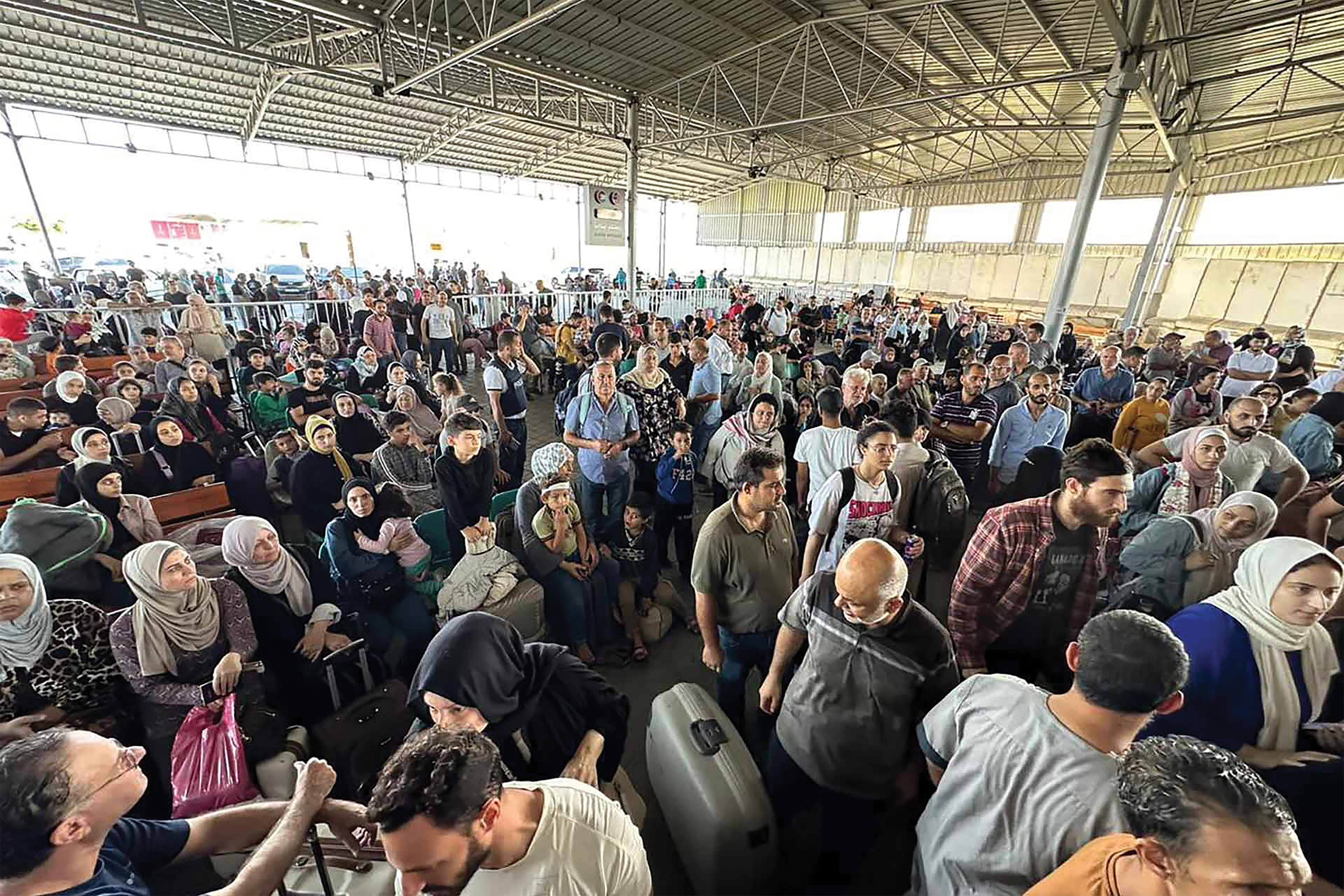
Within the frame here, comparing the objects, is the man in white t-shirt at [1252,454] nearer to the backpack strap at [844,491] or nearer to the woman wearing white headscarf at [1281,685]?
the woman wearing white headscarf at [1281,685]

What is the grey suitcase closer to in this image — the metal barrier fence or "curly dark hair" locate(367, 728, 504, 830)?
"curly dark hair" locate(367, 728, 504, 830)

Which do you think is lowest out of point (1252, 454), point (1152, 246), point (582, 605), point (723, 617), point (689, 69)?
point (582, 605)

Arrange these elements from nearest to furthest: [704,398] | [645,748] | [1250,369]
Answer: [645,748]
[704,398]
[1250,369]

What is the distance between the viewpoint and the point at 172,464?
3986 mm

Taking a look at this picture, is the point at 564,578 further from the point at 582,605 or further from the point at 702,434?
the point at 702,434

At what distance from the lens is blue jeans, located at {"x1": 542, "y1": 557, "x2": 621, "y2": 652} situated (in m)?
3.08

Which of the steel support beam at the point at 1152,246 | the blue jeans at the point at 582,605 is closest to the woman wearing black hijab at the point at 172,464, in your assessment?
the blue jeans at the point at 582,605

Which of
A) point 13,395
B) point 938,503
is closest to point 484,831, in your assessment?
point 938,503

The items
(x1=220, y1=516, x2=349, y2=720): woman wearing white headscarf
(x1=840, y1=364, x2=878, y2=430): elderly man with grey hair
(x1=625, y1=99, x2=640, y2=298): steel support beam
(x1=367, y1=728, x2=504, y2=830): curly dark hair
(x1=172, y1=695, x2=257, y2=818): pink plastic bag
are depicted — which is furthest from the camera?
(x1=625, y1=99, x2=640, y2=298): steel support beam

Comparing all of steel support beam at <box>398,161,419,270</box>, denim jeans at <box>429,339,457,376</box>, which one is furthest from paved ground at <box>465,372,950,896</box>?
steel support beam at <box>398,161,419,270</box>

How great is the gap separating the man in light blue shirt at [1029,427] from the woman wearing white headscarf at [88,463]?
20.7 feet

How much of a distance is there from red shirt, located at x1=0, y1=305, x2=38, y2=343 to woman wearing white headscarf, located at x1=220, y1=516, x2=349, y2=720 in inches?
351

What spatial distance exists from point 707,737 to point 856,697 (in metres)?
0.62

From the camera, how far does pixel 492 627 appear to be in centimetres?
158
